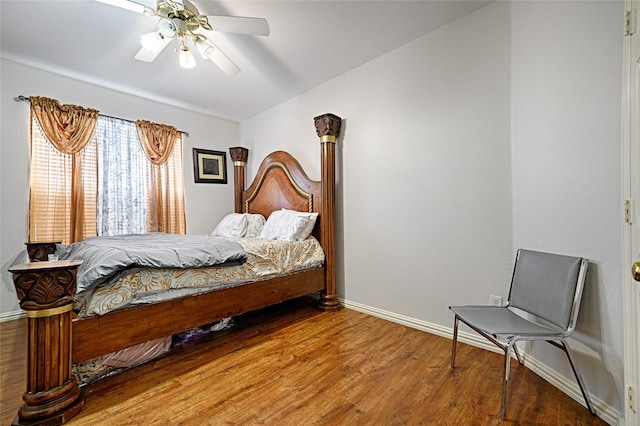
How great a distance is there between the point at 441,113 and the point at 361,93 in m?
0.95

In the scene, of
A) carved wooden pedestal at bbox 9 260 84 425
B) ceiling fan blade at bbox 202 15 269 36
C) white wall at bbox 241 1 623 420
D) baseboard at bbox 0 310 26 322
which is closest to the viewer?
carved wooden pedestal at bbox 9 260 84 425

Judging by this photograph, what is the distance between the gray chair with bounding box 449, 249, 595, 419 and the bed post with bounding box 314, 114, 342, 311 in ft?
4.57

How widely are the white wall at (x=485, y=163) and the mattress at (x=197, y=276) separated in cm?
58

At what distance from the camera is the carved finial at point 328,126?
9.52 feet

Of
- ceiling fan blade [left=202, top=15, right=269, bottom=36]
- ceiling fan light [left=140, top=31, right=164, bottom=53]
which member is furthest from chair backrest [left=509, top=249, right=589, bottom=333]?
ceiling fan light [left=140, top=31, right=164, bottom=53]

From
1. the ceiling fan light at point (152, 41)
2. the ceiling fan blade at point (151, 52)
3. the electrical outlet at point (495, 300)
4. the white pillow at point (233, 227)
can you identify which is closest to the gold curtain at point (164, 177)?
the white pillow at point (233, 227)

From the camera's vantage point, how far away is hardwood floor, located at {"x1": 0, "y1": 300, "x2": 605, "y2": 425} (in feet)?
4.52

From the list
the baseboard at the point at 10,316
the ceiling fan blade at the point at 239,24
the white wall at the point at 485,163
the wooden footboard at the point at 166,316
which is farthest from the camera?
the baseboard at the point at 10,316

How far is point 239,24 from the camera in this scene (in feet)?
6.27

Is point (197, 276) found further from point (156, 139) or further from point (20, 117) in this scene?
point (20, 117)

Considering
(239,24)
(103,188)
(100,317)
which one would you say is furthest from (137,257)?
(103,188)

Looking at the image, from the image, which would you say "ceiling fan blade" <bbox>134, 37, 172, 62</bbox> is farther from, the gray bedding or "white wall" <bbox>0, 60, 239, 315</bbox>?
"white wall" <bbox>0, 60, 239, 315</bbox>

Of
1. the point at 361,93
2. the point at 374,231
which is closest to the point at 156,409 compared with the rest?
the point at 374,231

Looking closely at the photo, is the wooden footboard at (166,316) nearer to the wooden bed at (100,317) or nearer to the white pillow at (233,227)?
the wooden bed at (100,317)
